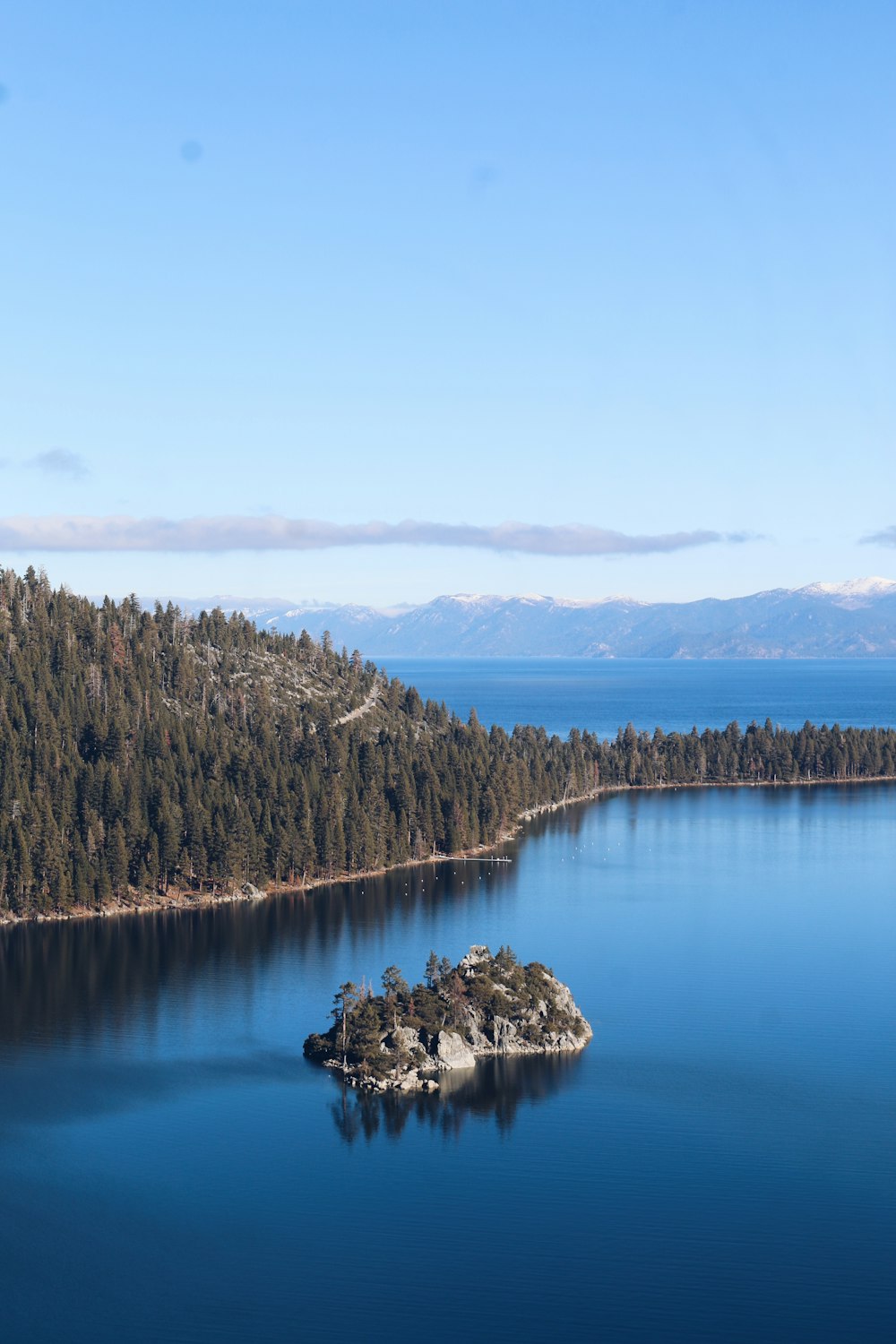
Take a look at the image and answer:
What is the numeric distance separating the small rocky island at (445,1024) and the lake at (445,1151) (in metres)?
2.16

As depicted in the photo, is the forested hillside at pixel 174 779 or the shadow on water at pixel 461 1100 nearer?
the shadow on water at pixel 461 1100

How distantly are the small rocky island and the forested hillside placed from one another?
48.9 meters

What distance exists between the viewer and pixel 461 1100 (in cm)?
8075

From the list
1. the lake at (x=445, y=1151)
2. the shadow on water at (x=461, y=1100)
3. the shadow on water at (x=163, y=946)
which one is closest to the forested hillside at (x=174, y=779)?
the shadow on water at (x=163, y=946)

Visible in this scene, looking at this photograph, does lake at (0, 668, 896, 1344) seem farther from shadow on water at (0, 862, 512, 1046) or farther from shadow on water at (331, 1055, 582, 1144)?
shadow on water at (0, 862, 512, 1046)

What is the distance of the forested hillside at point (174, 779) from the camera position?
135 m

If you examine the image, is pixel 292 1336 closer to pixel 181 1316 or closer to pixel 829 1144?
pixel 181 1316

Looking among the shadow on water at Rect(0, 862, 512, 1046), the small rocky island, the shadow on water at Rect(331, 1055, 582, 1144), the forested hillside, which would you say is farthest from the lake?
the forested hillside

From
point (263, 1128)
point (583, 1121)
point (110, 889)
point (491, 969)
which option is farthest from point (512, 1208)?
point (110, 889)

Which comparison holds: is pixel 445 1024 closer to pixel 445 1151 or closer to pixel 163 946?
pixel 445 1151

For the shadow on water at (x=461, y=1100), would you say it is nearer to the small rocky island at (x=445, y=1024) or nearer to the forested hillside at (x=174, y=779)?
the small rocky island at (x=445, y=1024)

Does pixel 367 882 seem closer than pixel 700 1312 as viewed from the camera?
No

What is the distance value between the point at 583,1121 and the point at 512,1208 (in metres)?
11.4

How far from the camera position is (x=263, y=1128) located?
75688 millimetres
